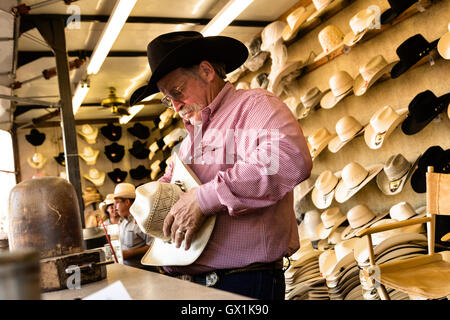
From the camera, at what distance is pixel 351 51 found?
4844 mm

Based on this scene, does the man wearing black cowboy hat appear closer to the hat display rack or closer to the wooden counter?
the wooden counter

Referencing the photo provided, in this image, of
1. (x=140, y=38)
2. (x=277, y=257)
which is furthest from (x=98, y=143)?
(x=277, y=257)

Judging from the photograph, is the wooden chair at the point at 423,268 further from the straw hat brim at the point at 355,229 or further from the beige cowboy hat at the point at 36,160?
the beige cowboy hat at the point at 36,160

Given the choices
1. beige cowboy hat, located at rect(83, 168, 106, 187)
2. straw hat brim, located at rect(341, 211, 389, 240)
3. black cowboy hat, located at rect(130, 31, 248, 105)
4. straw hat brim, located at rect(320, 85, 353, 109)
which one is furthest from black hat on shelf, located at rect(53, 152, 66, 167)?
black cowboy hat, located at rect(130, 31, 248, 105)

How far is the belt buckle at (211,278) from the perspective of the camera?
1.60 meters

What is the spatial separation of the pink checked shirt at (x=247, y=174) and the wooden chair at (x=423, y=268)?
1.04 m

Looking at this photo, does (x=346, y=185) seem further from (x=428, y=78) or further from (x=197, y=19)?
(x=197, y=19)

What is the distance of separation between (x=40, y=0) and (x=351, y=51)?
10.2ft

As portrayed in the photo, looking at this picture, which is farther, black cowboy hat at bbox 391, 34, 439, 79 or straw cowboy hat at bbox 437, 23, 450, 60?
black cowboy hat at bbox 391, 34, 439, 79

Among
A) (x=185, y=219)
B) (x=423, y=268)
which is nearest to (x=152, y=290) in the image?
(x=185, y=219)

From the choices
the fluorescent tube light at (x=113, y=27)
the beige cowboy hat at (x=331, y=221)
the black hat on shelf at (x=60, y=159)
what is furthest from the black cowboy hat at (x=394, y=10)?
the black hat on shelf at (x=60, y=159)

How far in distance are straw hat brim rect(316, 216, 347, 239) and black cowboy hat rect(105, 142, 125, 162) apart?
702 cm

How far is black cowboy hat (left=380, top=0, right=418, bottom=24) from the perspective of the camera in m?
3.61

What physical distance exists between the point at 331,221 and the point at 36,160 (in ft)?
25.1
